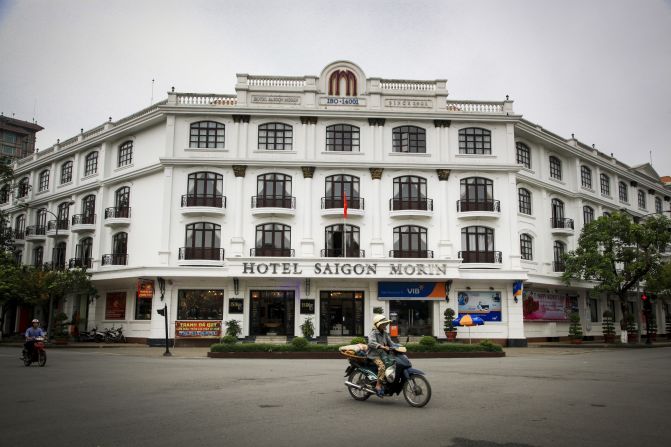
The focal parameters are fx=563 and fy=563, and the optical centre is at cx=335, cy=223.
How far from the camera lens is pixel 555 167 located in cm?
3984

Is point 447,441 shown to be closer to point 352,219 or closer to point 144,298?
point 352,219

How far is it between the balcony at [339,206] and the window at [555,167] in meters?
15.0

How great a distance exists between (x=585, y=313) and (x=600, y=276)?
6.05 m

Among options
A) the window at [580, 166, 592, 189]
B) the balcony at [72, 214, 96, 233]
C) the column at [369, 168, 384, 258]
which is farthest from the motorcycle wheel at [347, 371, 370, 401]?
the window at [580, 166, 592, 189]

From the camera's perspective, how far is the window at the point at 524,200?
3662cm

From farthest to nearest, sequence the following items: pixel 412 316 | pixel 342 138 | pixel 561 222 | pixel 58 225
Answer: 1. pixel 58 225
2. pixel 561 222
3. pixel 342 138
4. pixel 412 316

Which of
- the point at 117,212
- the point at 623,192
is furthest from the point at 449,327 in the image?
the point at 623,192

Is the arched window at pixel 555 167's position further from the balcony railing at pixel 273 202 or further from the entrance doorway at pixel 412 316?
the balcony railing at pixel 273 202

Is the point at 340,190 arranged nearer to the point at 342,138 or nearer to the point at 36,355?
the point at 342,138

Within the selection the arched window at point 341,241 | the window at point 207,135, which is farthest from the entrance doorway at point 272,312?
the window at point 207,135

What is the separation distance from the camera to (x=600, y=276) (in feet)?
115

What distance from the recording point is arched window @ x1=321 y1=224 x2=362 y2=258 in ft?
109

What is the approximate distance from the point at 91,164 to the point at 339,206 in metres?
18.8

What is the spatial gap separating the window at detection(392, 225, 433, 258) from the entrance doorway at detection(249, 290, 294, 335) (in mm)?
6825
